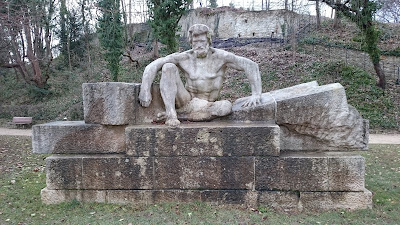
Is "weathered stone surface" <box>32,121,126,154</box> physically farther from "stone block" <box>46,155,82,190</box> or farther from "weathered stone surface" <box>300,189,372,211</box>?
"weathered stone surface" <box>300,189,372,211</box>

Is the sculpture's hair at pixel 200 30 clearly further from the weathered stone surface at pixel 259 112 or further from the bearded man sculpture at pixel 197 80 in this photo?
the weathered stone surface at pixel 259 112

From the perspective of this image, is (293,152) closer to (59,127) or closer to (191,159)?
(191,159)

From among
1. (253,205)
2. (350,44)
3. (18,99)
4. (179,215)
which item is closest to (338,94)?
(253,205)

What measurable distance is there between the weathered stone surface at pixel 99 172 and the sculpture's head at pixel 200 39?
170 centimetres

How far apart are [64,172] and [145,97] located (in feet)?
4.81

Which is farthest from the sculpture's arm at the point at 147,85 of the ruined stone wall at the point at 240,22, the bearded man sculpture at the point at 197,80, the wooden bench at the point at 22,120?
the ruined stone wall at the point at 240,22

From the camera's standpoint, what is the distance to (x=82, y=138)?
4.45 meters

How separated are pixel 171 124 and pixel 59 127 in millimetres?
1528

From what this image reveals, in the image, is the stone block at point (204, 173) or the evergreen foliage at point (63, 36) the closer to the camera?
the stone block at point (204, 173)

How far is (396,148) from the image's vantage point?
895 centimetres

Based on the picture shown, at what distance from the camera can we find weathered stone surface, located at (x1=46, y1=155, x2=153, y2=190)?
4.31 meters

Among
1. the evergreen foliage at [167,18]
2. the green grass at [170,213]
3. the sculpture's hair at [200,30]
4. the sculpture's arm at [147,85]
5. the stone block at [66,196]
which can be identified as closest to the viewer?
the green grass at [170,213]

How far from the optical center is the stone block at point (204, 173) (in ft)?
13.8

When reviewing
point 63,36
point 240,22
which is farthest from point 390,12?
point 63,36
